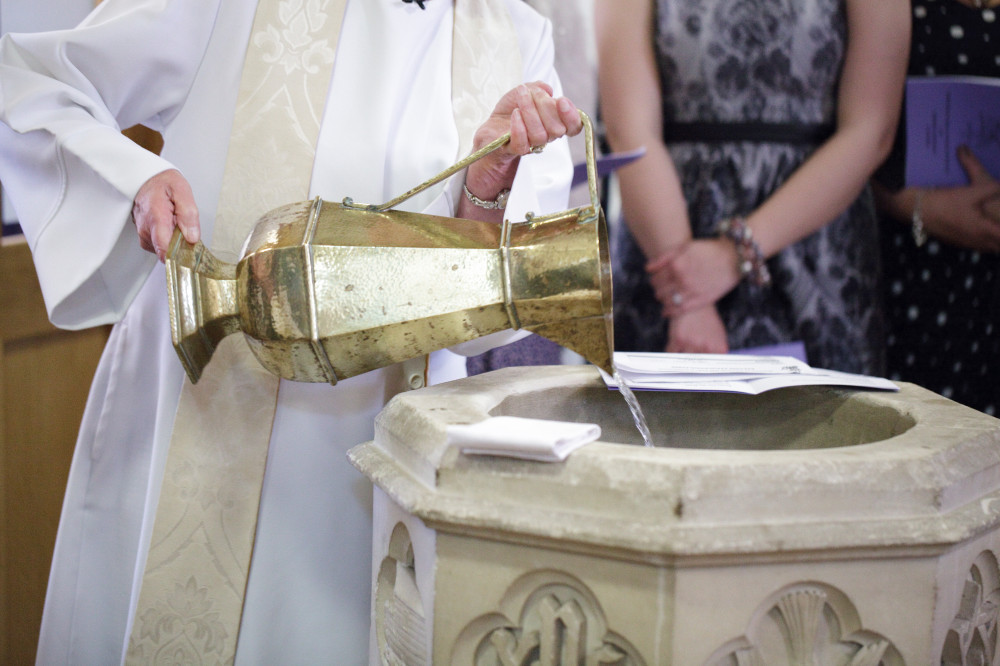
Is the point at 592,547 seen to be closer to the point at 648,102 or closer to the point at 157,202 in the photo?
the point at 157,202

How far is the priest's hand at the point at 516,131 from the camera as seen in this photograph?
1050 millimetres

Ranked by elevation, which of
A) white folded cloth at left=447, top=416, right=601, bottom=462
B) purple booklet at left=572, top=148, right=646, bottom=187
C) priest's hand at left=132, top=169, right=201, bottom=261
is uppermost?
purple booklet at left=572, top=148, right=646, bottom=187

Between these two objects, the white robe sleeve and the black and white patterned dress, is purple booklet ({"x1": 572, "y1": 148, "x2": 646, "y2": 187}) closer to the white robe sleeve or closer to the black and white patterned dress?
the black and white patterned dress

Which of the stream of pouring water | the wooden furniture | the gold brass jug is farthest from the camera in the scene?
the wooden furniture

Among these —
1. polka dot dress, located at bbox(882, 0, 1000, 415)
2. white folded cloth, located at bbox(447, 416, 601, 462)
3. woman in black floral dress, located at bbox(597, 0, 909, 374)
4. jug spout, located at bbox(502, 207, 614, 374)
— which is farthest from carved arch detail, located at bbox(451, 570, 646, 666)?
polka dot dress, located at bbox(882, 0, 1000, 415)

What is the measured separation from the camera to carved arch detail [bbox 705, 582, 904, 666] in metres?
0.73

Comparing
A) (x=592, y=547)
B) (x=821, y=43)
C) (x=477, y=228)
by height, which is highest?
(x=821, y=43)

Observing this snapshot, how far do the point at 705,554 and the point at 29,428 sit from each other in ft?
5.41

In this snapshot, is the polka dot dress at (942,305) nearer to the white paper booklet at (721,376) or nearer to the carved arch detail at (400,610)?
the white paper booklet at (721,376)

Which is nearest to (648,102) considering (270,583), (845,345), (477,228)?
(845,345)

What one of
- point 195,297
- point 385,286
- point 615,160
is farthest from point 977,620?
point 615,160

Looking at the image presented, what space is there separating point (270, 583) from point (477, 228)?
0.65 metres

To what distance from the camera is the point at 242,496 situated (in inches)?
47.9

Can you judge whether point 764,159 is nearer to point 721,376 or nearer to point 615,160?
point 615,160
